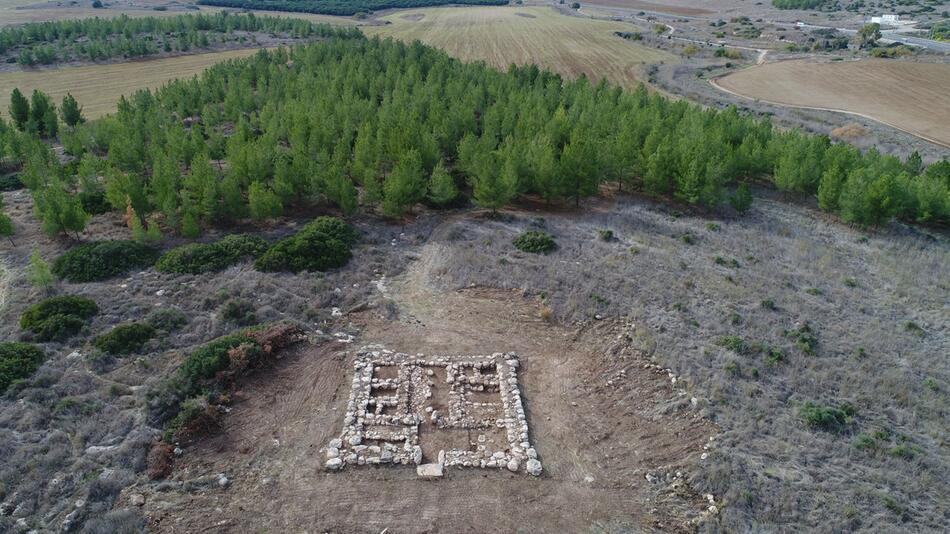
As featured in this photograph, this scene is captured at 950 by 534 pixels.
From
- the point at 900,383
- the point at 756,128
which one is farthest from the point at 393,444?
the point at 756,128

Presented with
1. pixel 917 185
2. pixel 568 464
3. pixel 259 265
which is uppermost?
pixel 917 185

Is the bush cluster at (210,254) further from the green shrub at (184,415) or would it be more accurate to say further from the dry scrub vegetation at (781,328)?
the green shrub at (184,415)

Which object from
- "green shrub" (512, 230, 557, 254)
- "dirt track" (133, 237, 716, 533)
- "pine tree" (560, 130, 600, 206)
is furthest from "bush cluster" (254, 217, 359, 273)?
"pine tree" (560, 130, 600, 206)

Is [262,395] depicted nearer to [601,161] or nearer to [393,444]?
[393,444]

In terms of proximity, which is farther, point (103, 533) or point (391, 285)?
point (391, 285)

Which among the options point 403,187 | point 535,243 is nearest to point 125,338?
point 403,187

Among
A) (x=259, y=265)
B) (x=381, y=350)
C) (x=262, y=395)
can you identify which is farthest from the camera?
(x=259, y=265)
